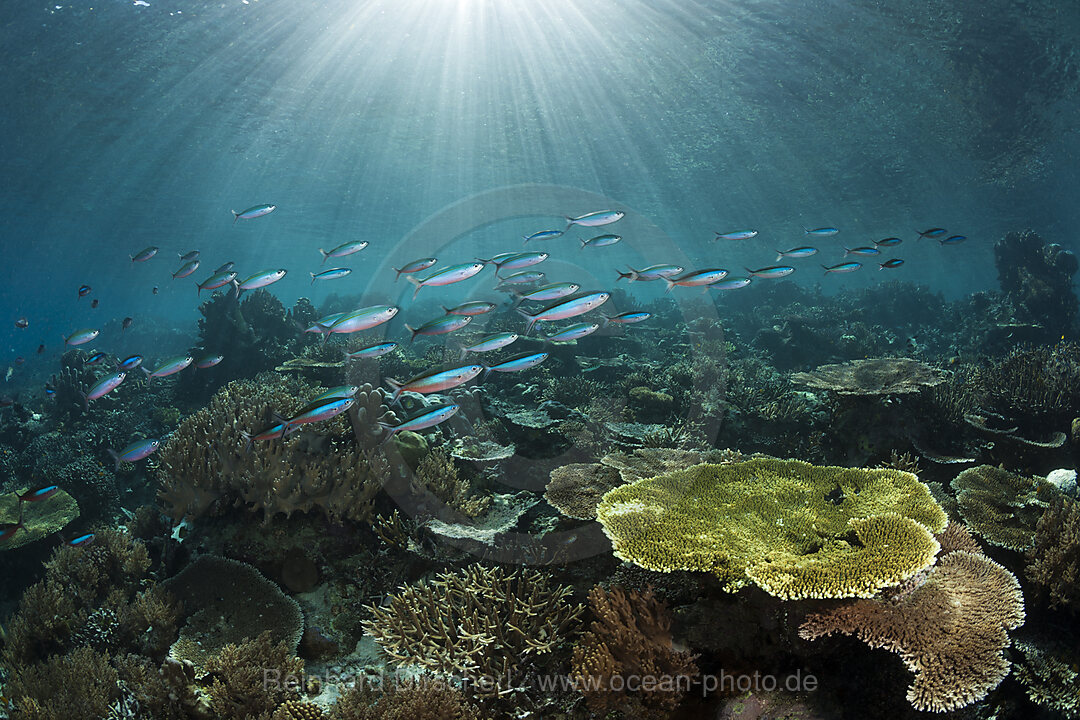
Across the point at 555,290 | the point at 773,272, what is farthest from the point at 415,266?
the point at 773,272

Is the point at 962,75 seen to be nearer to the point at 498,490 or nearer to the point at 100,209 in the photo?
the point at 498,490

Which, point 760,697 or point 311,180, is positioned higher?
→ point 311,180

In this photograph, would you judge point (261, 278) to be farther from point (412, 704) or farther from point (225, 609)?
point (412, 704)

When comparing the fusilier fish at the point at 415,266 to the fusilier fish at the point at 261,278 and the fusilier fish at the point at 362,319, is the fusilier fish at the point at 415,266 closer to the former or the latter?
the fusilier fish at the point at 362,319

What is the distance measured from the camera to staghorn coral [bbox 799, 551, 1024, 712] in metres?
2.29

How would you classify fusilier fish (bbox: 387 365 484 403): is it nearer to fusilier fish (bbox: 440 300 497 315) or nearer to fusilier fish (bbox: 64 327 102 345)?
fusilier fish (bbox: 440 300 497 315)

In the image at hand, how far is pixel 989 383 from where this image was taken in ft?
25.3

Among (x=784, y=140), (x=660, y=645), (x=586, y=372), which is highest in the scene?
(x=784, y=140)

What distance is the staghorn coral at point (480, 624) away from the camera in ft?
10.8

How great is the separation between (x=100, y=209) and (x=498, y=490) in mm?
41782

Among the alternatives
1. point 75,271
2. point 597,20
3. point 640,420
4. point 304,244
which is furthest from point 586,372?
point 75,271

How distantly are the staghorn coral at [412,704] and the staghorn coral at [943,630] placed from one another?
87.5 inches

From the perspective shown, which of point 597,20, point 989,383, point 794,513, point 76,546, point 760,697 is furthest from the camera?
point 597,20

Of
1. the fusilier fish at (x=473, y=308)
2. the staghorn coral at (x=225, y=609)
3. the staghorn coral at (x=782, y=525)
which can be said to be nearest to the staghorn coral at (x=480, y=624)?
the staghorn coral at (x=225, y=609)
